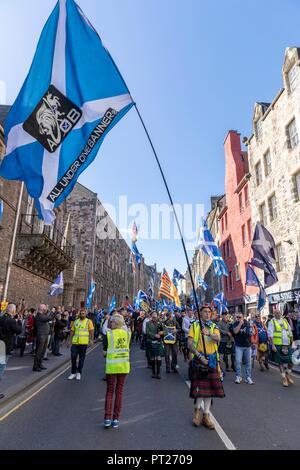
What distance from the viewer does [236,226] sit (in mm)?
27625

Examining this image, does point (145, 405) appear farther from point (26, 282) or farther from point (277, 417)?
point (26, 282)

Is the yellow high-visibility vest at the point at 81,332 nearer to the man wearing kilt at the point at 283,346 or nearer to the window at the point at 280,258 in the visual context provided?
the man wearing kilt at the point at 283,346

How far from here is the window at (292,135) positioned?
17.8 metres

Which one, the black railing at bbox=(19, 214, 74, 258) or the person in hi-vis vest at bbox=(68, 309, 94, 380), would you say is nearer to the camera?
the person in hi-vis vest at bbox=(68, 309, 94, 380)

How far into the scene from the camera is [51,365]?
10391 millimetres

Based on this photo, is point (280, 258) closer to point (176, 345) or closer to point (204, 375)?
point (176, 345)

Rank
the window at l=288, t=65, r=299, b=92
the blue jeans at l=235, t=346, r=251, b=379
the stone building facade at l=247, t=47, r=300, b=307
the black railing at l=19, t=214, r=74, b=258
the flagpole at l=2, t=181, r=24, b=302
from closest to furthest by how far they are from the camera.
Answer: the blue jeans at l=235, t=346, r=251, b=379 → the flagpole at l=2, t=181, r=24, b=302 → the black railing at l=19, t=214, r=74, b=258 → the stone building facade at l=247, t=47, r=300, b=307 → the window at l=288, t=65, r=299, b=92

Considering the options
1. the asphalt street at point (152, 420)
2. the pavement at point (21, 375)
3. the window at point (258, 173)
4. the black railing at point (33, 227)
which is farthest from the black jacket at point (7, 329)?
the window at point (258, 173)

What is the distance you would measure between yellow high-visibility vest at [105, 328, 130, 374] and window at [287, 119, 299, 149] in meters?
16.9

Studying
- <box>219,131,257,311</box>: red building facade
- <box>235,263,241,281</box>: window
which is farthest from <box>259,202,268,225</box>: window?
<box>235,263,241,281</box>: window

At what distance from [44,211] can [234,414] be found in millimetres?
5116

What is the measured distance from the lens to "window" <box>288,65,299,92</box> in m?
17.7

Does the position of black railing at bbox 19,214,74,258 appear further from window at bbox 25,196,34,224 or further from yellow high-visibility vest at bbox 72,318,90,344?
yellow high-visibility vest at bbox 72,318,90,344

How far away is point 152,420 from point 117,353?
51.4 inches
